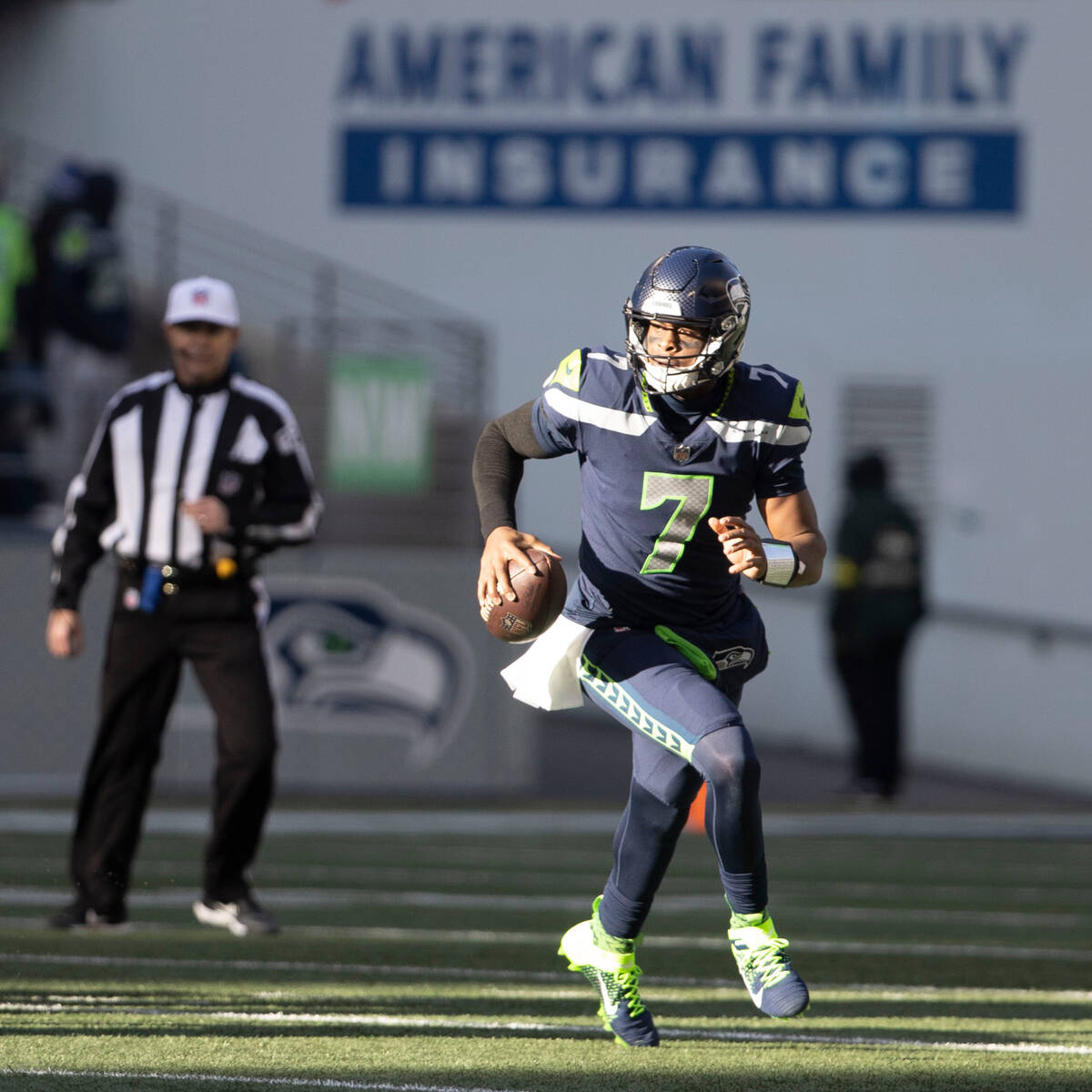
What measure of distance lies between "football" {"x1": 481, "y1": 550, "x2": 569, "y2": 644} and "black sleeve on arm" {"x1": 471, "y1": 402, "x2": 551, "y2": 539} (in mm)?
217

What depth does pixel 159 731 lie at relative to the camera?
682 cm

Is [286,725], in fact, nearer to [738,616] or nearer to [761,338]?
[761,338]

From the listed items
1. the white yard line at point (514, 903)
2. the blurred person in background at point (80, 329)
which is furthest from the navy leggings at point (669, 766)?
the blurred person in background at point (80, 329)

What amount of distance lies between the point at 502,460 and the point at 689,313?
2.11ft

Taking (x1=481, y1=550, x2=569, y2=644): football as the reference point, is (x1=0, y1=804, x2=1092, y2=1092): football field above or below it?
below

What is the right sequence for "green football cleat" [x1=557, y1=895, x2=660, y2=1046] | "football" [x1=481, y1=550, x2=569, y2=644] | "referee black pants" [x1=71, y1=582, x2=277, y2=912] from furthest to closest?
"referee black pants" [x1=71, y1=582, x2=277, y2=912] → "green football cleat" [x1=557, y1=895, x2=660, y2=1046] → "football" [x1=481, y1=550, x2=569, y2=644]

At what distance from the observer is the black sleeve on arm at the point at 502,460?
4.93 metres

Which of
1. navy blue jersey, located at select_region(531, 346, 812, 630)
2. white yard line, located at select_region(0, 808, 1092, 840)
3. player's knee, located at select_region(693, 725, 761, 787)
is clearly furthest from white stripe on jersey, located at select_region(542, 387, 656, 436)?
white yard line, located at select_region(0, 808, 1092, 840)

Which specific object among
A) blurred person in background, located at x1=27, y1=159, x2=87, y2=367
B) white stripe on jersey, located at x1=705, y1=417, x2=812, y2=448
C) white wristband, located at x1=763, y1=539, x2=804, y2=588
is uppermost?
blurred person in background, located at x1=27, y1=159, x2=87, y2=367

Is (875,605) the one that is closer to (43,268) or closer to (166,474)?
(43,268)

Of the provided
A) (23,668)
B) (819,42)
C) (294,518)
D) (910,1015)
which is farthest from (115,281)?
(910,1015)

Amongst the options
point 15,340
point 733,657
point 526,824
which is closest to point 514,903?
point 526,824

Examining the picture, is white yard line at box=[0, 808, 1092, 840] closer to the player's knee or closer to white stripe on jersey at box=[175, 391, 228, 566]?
white stripe on jersey at box=[175, 391, 228, 566]

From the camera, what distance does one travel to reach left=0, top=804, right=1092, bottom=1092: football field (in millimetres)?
4457
